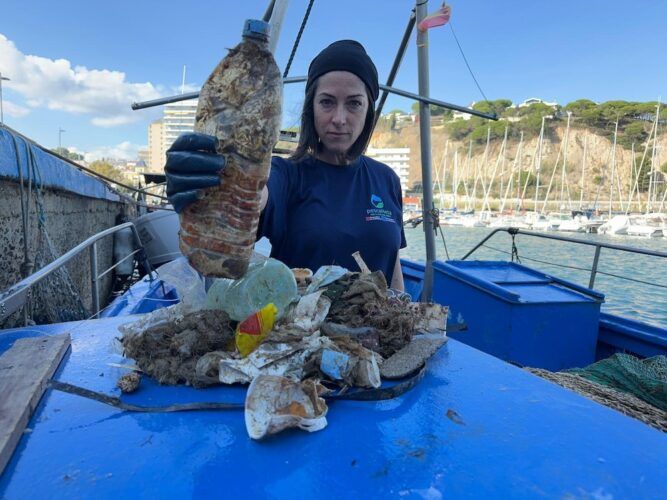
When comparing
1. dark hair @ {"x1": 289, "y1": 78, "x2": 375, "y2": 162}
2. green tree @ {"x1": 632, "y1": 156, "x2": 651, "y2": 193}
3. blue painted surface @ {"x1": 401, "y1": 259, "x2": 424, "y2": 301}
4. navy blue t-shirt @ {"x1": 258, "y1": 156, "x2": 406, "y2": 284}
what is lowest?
blue painted surface @ {"x1": 401, "y1": 259, "x2": 424, "y2": 301}

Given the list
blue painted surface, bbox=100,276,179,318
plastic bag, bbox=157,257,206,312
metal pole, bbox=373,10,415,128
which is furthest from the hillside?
plastic bag, bbox=157,257,206,312

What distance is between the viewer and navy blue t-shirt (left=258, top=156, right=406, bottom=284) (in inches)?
83.3

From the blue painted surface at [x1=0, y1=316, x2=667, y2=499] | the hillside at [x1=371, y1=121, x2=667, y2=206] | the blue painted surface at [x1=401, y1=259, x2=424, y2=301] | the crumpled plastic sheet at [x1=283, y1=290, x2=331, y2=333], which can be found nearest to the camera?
the blue painted surface at [x1=0, y1=316, x2=667, y2=499]

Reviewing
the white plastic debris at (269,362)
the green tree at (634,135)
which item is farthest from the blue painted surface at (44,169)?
the green tree at (634,135)

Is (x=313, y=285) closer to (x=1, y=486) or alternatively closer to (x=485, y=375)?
(x=485, y=375)

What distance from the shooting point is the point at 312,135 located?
2.22 m

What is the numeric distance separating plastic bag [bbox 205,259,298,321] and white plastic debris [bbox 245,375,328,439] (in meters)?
0.38

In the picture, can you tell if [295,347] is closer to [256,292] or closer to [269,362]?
[269,362]

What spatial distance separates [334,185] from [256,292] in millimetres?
951

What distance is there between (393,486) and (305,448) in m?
0.22

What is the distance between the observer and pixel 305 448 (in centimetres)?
97

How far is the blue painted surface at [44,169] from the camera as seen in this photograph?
11.7ft

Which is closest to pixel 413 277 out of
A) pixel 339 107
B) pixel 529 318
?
pixel 529 318

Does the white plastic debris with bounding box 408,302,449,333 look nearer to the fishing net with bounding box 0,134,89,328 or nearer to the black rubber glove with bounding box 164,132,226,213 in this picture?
the black rubber glove with bounding box 164,132,226,213
